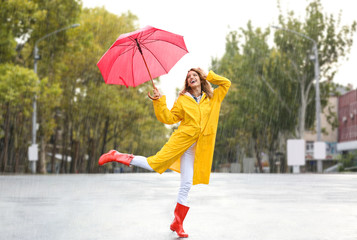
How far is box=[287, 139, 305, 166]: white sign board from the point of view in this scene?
33.7 m

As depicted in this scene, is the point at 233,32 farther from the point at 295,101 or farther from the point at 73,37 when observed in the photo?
the point at 73,37

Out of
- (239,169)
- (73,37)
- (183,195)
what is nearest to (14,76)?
(73,37)

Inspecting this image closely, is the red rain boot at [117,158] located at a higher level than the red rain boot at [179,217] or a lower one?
higher

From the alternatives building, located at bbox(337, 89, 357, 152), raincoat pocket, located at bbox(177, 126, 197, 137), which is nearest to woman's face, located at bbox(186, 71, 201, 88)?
raincoat pocket, located at bbox(177, 126, 197, 137)

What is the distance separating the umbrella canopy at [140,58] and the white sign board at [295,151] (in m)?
26.9

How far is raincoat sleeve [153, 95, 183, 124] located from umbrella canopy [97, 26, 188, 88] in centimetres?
77

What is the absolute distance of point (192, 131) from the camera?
6473 mm

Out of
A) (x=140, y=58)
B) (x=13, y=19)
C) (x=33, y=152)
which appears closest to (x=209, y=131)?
(x=140, y=58)

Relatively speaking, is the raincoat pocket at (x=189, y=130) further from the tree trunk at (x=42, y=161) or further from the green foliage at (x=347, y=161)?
the green foliage at (x=347, y=161)

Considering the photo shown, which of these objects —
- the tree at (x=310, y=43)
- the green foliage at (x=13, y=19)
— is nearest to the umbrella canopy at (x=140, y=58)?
the green foliage at (x=13, y=19)

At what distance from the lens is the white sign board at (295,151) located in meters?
33.7

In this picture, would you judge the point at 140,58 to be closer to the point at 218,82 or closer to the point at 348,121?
the point at 218,82

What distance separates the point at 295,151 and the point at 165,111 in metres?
28.4

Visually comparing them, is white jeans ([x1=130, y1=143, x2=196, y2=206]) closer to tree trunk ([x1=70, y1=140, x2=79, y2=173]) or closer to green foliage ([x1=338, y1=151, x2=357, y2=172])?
green foliage ([x1=338, y1=151, x2=357, y2=172])
